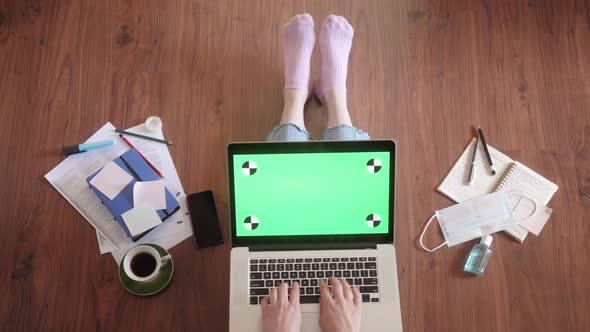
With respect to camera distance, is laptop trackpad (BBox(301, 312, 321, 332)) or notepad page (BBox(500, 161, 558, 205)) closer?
laptop trackpad (BBox(301, 312, 321, 332))

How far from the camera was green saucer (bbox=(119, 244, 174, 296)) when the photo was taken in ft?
3.46

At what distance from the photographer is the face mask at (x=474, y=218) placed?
3.81ft

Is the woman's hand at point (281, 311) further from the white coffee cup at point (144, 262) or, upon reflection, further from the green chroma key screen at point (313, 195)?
Answer: the white coffee cup at point (144, 262)

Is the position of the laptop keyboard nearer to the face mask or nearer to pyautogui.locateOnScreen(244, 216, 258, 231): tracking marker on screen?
pyautogui.locateOnScreen(244, 216, 258, 231): tracking marker on screen

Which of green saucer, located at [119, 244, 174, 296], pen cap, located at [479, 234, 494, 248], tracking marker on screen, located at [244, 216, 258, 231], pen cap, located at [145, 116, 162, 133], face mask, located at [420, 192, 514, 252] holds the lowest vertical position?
green saucer, located at [119, 244, 174, 296]

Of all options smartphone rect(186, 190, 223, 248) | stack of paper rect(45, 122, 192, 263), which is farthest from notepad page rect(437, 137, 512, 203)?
stack of paper rect(45, 122, 192, 263)

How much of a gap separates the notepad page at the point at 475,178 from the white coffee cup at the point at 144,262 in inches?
28.1

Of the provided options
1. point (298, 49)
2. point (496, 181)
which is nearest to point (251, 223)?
point (298, 49)

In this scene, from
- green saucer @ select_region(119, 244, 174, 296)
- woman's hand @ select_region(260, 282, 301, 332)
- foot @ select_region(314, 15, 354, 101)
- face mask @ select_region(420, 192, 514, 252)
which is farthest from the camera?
foot @ select_region(314, 15, 354, 101)

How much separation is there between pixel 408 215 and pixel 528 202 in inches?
12.2

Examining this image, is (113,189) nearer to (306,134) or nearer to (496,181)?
(306,134)

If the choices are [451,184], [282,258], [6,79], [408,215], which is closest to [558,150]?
[451,184]

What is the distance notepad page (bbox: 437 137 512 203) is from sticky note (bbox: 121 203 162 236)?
2.37ft

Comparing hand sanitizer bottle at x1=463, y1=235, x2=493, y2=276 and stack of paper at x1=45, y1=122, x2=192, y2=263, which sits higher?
stack of paper at x1=45, y1=122, x2=192, y2=263
